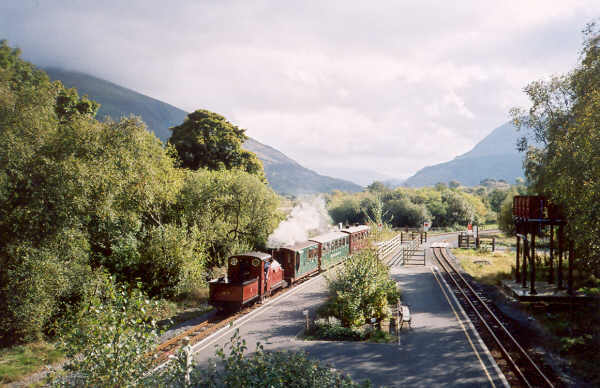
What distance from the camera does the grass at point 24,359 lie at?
1121 centimetres

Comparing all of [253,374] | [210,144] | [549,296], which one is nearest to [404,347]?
[549,296]

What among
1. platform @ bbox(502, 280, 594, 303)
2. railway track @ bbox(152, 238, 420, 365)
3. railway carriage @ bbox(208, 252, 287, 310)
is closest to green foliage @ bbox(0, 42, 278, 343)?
railway track @ bbox(152, 238, 420, 365)

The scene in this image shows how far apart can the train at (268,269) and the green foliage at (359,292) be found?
3.50 m

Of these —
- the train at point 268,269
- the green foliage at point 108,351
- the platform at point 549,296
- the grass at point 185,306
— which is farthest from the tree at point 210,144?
the green foliage at point 108,351

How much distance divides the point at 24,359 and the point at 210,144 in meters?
22.2

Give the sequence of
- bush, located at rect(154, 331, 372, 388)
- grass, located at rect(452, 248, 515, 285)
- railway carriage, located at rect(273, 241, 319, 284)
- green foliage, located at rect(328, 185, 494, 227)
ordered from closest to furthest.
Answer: bush, located at rect(154, 331, 372, 388) < railway carriage, located at rect(273, 241, 319, 284) < grass, located at rect(452, 248, 515, 285) < green foliage, located at rect(328, 185, 494, 227)

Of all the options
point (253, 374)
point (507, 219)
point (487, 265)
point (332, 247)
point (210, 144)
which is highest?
point (210, 144)

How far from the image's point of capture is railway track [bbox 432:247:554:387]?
35.5 ft

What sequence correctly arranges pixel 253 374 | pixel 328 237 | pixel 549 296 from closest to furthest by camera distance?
1. pixel 253 374
2. pixel 549 296
3. pixel 328 237

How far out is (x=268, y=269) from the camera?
18281 millimetres

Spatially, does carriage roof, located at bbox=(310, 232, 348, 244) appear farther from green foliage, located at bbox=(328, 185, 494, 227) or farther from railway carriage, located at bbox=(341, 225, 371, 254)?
green foliage, located at bbox=(328, 185, 494, 227)

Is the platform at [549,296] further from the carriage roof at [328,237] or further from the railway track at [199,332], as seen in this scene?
the railway track at [199,332]

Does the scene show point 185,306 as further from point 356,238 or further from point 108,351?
point 356,238

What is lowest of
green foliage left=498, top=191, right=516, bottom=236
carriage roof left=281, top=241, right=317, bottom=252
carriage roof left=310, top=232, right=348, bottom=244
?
carriage roof left=281, top=241, right=317, bottom=252
